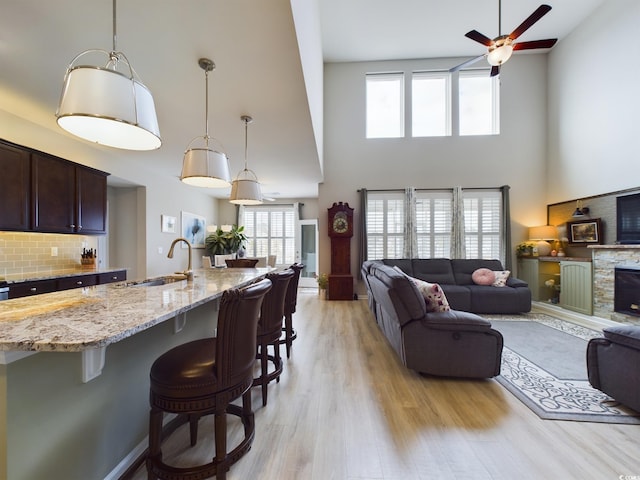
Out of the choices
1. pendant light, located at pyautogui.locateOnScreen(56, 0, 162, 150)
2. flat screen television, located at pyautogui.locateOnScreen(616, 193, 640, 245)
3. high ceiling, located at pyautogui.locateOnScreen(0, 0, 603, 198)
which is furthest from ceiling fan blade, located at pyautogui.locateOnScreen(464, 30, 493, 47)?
pendant light, located at pyautogui.locateOnScreen(56, 0, 162, 150)

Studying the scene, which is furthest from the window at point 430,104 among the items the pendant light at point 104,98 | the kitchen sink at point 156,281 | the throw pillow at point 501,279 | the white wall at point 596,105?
the pendant light at point 104,98

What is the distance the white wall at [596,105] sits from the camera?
13.3 feet

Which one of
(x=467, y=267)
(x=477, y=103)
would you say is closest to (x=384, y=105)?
(x=477, y=103)

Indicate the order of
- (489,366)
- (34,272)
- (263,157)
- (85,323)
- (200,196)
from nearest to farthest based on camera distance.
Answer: (85,323), (489,366), (34,272), (263,157), (200,196)

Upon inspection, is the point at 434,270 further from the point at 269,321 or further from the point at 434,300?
the point at 269,321

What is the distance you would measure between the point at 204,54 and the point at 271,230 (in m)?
6.07

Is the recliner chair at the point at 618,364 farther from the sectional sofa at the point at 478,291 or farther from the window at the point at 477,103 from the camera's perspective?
the window at the point at 477,103

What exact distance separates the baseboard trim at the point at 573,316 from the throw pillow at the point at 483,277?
105 cm

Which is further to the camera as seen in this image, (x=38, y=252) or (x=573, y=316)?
(x=573, y=316)

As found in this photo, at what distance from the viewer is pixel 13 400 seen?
3.00ft

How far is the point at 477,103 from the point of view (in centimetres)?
616

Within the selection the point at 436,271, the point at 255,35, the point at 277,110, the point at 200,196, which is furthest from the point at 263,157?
the point at 436,271

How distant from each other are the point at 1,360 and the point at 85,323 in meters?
0.23

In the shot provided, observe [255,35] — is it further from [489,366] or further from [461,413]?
[489,366]
